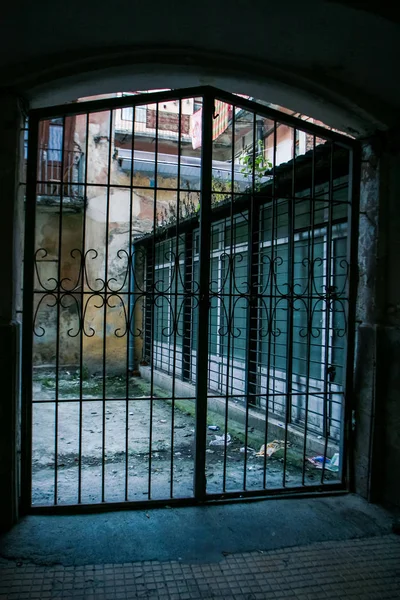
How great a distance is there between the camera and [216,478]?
14.7ft

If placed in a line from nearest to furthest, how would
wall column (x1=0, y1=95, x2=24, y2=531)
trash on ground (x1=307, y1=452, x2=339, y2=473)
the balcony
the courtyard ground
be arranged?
wall column (x1=0, y1=95, x2=24, y2=531), the courtyard ground, trash on ground (x1=307, y1=452, x2=339, y2=473), the balcony

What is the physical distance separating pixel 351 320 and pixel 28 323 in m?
2.53

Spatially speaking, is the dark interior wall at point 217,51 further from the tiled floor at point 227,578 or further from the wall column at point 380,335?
the tiled floor at point 227,578

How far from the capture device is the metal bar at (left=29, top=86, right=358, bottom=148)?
11.0ft

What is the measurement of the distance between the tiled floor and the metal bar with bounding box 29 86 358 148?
2991 mm

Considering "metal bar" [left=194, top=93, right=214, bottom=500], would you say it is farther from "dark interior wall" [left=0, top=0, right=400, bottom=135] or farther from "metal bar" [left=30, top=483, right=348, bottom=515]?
"dark interior wall" [left=0, top=0, right=400, bottom=135]

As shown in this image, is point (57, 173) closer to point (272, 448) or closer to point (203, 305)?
point (272, 448)

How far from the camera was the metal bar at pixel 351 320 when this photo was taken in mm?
3771

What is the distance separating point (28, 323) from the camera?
328 centimetres

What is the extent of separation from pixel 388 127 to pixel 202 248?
1701 millimetres

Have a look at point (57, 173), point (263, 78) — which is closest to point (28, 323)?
point (263, 78)

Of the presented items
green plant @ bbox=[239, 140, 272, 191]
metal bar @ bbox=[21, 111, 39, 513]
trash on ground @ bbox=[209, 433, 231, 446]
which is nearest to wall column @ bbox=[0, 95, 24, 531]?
metal bar @ bbox=[21, 111, 39, 513]

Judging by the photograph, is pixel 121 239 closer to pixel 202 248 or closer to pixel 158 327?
pixel 158 327

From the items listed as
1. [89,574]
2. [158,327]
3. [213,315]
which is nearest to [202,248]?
[89,574]
